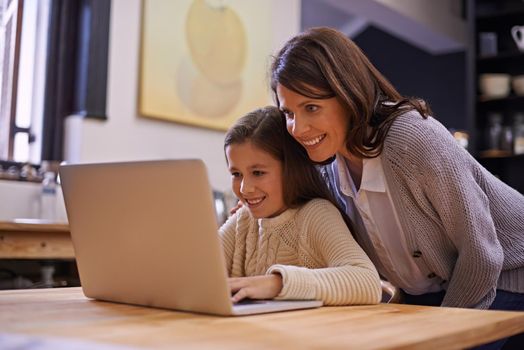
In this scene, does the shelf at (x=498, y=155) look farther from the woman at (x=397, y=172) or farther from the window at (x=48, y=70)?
the woman at (x=397, y=172)

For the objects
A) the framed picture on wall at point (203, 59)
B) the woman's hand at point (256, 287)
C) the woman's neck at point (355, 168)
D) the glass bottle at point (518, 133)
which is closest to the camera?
the woman's hand at point (256, 287)

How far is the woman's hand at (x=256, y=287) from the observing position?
990 mm

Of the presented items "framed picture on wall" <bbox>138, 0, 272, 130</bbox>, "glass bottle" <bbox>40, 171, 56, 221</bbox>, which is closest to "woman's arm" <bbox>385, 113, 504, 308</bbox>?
"glass bottle" <bbox>40, 171, 56, 221</bbox>

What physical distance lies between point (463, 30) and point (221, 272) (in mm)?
5073

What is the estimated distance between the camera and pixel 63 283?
102 inches

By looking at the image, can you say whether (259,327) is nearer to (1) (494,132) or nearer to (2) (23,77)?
(2) (23,77)

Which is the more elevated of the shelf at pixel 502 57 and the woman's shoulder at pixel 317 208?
the shelf at pixel 502 57

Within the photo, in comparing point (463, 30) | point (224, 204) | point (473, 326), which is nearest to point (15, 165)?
point (224, 204)

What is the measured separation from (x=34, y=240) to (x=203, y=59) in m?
1.42

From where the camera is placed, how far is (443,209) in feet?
3.99

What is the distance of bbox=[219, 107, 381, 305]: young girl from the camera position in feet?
4.08

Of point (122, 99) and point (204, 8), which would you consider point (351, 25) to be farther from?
point (122, 99)

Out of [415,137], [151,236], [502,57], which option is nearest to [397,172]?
[415,137]

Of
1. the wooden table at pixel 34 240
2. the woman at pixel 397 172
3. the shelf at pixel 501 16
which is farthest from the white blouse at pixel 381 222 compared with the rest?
the shelf at pixel 501 16
